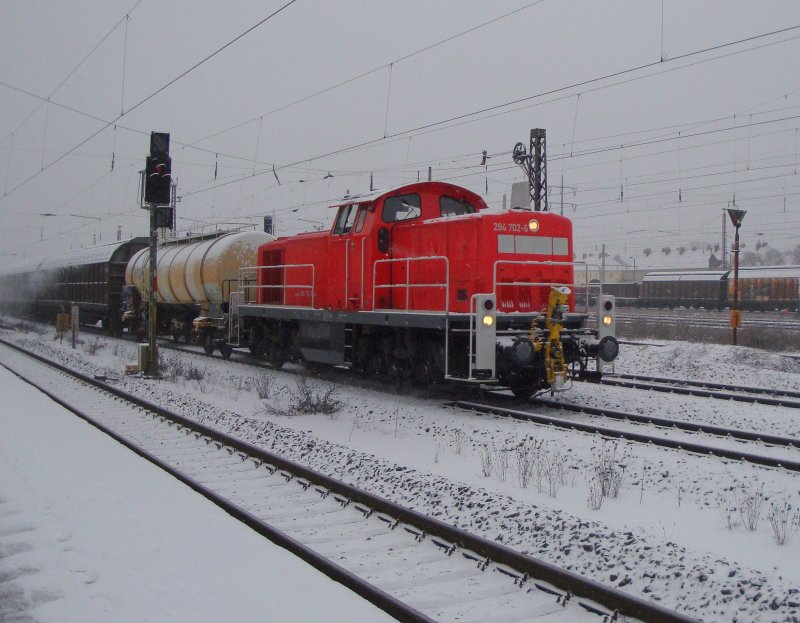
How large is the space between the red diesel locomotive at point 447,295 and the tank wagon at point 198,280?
197 inches

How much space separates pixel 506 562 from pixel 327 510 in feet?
6.20

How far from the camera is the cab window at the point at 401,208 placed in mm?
12578

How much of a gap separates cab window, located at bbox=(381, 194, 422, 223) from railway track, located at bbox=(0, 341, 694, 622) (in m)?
5.36

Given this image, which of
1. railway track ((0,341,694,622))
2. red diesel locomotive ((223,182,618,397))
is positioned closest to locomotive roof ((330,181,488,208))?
red diesel locomotive ((223,182,618,397))

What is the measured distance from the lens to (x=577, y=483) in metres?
6.85

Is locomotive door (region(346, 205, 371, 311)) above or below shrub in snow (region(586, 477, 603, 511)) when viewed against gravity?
above

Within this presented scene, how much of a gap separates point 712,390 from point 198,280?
13.2 metres

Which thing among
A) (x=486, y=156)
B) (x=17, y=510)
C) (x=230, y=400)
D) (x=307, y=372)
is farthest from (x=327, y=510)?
(x=486, y=156)

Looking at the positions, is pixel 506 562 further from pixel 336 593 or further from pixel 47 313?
pixel 47 313

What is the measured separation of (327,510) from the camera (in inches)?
241

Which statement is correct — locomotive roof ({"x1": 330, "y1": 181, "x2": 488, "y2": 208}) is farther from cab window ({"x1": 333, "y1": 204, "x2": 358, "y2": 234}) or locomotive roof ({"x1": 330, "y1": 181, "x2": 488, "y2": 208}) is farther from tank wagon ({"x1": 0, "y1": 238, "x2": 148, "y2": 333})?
tank wagon ({"x1": 0, "y1": 238, "x2": 148, "y2": 333})

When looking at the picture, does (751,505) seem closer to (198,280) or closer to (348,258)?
(348,258)

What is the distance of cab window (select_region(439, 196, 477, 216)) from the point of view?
1271 cm

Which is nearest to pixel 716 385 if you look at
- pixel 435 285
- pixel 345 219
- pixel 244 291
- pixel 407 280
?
pixel 435 285
